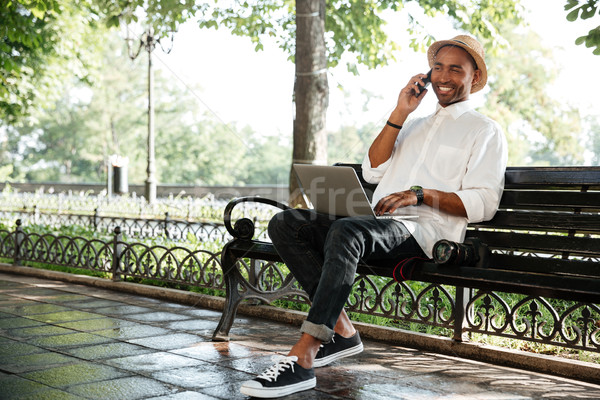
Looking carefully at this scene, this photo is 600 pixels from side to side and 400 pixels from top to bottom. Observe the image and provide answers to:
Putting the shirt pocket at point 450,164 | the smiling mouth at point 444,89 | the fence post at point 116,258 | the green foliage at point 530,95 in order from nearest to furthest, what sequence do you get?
the shirt pocket at point 450,164 < the smiling mouth at point 444,89 < the fence post at point 116,258 < the green foliage at point 530,95

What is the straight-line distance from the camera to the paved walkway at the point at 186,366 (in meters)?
3.16

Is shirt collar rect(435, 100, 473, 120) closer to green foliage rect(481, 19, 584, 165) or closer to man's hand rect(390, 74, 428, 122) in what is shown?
man's hand rect(390, 74, 428, 122)

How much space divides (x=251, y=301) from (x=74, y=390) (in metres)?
2.43

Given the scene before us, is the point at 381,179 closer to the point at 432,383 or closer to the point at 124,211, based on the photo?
the point at 432,383

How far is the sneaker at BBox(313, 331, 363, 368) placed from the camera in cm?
358

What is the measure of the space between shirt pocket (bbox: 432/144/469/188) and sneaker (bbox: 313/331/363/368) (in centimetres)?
102

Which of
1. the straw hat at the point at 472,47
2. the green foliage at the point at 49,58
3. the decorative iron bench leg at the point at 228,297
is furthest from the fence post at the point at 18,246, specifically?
the green foliage at the point at 49,58

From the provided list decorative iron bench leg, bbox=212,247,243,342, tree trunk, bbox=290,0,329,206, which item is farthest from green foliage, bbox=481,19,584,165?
decorative iron bench leg, bbox=212,247,243,342

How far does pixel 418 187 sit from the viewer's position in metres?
3.49

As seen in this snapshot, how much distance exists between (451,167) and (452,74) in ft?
1.75

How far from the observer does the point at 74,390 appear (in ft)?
10.1

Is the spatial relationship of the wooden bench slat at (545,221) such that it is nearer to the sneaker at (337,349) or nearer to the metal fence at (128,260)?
the sneaker at (337,349)

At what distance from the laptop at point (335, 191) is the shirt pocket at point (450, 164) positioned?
0.28 m

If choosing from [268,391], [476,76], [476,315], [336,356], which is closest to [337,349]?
[336,356]
